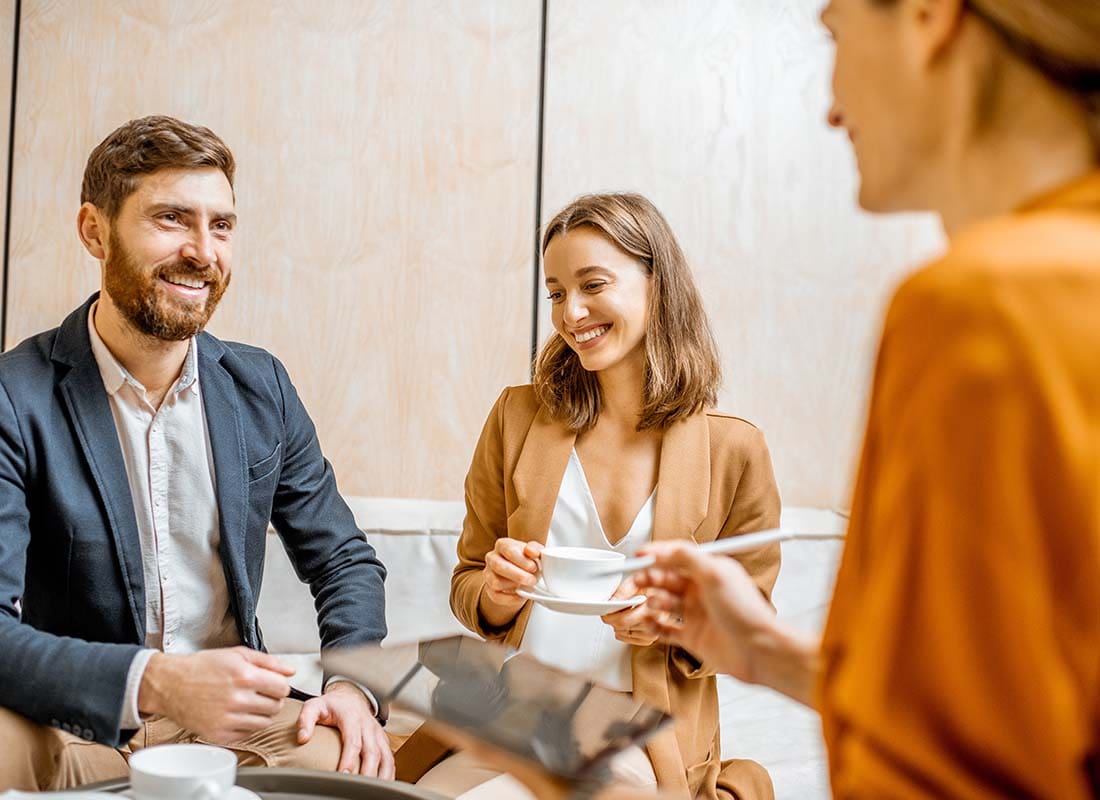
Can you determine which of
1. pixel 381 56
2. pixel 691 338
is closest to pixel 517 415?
pixel 691 338

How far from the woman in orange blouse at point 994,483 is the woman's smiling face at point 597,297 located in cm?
131

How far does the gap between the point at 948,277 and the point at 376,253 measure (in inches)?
95.5

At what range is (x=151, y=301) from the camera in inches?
70.8

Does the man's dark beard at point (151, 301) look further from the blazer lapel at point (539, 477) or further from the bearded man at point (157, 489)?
the blazer lapel at point (539, 477)

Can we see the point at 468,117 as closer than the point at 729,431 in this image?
No

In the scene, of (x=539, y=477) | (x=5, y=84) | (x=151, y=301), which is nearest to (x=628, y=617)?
(x=539, y=477)

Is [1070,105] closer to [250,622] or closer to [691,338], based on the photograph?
[691,338]

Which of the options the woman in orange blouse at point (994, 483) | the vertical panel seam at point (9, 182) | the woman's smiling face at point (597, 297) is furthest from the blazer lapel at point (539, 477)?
the vertical panel seam at point (9, 182)

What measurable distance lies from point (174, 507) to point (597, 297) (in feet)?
2.81

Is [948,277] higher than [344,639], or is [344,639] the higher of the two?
[948,277]

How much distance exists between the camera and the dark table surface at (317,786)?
1.22 meters

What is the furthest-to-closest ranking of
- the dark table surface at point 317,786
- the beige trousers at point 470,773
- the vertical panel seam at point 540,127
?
1. the vertical panel seam at point 540,127
2. the beige trousers at point 470,773
3. the dark table surface at point 317,786

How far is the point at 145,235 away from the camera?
1.88m

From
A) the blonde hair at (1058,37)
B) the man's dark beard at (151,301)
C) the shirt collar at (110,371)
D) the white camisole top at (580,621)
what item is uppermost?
the blonde hair at (1058,37)
